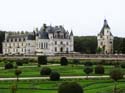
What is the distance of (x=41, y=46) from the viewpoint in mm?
102938

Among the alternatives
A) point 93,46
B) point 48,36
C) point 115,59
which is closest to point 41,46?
point 48,36

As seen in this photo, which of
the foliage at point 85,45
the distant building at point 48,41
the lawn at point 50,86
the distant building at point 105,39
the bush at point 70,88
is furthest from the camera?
the foliage at point 85,45

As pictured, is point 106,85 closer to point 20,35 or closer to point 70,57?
point 70,57

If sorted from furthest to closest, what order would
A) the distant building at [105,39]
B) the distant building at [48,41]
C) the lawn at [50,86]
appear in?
the distant building at [105,39] → the distant building at [48,41] → the lawn at [50,86]

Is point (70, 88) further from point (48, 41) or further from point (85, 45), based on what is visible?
point (85, 45)

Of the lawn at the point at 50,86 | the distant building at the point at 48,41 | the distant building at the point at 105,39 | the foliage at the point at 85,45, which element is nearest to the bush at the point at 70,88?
the lawn at the point at 50,86

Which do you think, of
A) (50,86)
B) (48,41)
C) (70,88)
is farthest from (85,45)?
(70,88)

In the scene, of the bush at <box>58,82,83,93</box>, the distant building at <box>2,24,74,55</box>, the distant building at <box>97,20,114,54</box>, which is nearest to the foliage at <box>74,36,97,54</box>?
the distant building at <box>97,20,114,54</box>

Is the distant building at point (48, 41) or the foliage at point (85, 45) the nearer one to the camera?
the distant building at point (48, 41)

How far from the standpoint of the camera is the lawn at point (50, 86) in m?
Answer: 33.0

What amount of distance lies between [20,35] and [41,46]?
497 inches

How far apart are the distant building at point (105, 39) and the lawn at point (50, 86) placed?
216 feet

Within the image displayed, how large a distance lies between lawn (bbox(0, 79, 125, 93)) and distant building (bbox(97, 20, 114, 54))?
216ft

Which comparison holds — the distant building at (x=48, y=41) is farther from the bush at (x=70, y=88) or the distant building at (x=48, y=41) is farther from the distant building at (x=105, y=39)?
the bush at (x=70, y=88)
